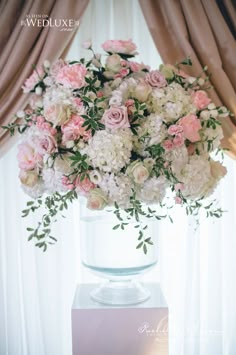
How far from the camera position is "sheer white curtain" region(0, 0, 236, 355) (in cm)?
170

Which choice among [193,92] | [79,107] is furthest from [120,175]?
[193,92]

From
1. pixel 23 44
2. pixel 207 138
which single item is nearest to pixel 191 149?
pixel 207 138

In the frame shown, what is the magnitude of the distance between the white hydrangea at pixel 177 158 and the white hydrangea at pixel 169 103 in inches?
3.6

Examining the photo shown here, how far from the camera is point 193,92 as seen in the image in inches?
49.3

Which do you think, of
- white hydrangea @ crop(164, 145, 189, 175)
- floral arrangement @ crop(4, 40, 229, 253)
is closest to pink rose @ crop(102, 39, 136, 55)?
floral arrangement @ crop(4, 40, 229, 253)

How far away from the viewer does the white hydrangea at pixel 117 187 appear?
1.09 metres

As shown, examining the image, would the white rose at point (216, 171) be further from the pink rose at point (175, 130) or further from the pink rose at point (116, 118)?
the pink rose at point (116, 118)

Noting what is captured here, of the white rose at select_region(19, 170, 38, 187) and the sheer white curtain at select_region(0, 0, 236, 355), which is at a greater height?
the white rose at select_region(19, 170, 38, 187)

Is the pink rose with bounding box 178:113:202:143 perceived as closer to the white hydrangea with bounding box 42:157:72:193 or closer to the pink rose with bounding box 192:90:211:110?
the pink rose with bounding box 192:90:211:110

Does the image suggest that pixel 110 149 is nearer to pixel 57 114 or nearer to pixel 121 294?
pixel 57 114

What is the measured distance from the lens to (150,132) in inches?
43.8

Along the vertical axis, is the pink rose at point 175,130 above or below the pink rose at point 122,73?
below

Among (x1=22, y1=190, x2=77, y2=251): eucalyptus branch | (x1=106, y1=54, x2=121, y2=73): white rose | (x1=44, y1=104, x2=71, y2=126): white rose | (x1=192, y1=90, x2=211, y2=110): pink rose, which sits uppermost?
(x1=106, y1=54, x2=121, y2=73): white rose

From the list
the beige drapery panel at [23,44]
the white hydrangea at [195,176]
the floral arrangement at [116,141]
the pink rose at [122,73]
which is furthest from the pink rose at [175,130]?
the beige drapery panel at [23,44]
